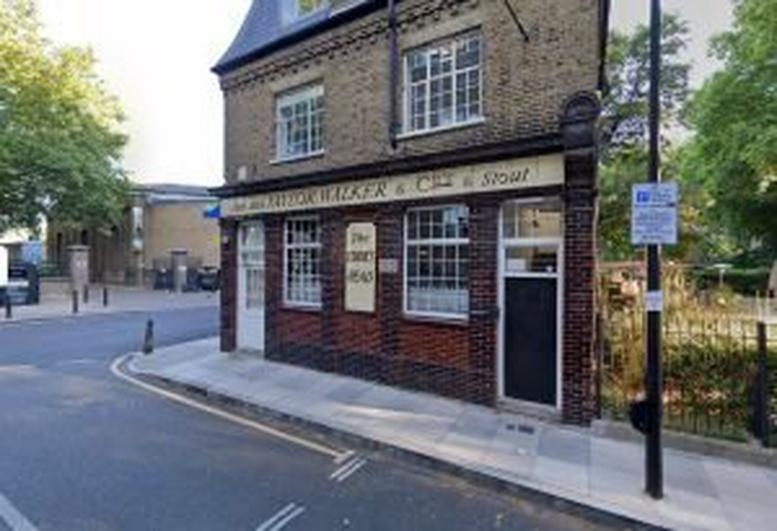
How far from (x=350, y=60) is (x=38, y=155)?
23.4m

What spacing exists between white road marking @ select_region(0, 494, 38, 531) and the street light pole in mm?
5517

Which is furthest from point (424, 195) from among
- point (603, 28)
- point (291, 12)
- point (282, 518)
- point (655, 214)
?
point (282, 518)

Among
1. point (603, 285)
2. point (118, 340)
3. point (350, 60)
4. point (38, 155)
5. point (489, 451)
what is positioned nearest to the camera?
point (489, 451)

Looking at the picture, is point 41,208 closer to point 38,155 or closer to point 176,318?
point 38,155

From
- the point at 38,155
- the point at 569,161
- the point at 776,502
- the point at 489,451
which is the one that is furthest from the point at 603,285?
the point at 38,155

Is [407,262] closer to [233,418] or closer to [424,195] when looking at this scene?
[424,195]

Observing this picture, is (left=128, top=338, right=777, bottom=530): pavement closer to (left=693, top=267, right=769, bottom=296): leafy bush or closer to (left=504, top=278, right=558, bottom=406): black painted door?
(left=504, top=278, right=558, bottom=406): black painted door

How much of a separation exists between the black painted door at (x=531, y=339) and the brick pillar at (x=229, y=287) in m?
7.79

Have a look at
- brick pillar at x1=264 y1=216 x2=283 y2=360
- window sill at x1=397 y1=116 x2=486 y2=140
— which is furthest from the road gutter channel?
window sill at x1=397 y1=116 x2=486 y2=140

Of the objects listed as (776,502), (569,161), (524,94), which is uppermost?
(524,94)

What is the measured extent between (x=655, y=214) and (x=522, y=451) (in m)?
3.26

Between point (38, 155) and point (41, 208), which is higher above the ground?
point (38, 155)

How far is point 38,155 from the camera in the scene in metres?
31.7

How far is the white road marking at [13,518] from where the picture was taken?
5922 mm
